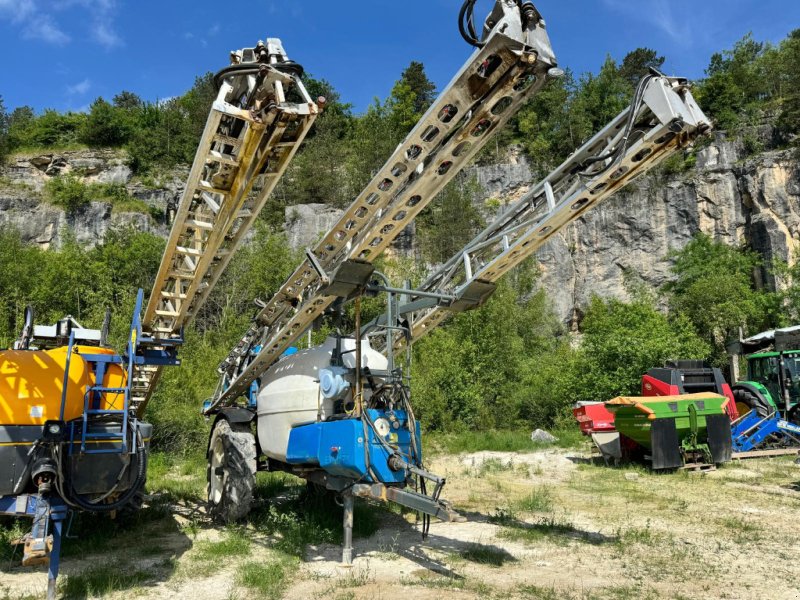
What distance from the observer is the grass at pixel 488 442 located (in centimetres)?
1784

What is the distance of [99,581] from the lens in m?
5.98

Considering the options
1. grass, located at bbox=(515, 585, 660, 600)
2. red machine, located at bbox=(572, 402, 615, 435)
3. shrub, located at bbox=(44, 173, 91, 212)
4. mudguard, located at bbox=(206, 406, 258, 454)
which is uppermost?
shrub, located at bbox=(44, 173, 91, 212)

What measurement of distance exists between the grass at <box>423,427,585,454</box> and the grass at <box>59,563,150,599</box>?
1178 centimetres

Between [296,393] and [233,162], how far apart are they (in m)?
3.15

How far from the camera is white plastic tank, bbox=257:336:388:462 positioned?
7492mm

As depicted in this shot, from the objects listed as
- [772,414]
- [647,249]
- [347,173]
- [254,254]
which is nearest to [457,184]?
[347,173]

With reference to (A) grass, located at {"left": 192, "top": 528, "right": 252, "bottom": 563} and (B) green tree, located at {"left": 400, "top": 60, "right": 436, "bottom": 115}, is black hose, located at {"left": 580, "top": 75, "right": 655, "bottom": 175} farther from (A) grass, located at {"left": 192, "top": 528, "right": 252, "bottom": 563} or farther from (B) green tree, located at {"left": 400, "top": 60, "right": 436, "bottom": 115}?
(B) green tree, located at {"left": 400, "top": 60, "right": 436, "bottom": 115}

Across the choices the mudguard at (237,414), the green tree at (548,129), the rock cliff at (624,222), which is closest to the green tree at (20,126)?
the rock cliff at (624,222)

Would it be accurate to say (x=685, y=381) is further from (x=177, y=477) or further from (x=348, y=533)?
(x=177, y=477)

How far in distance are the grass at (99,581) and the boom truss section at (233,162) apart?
302 cm

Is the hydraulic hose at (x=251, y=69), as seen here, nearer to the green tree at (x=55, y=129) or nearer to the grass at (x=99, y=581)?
the grass at (x=99, y=581)

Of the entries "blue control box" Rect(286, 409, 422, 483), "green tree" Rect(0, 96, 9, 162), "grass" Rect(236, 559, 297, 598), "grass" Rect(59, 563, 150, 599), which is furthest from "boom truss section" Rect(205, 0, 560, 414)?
"green tree" Rect(0, 96, 9, 162)

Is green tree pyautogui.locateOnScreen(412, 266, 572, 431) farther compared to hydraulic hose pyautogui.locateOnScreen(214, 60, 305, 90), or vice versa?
green tree pyautogui.locateOnScreen(412, 266, 572, 431)

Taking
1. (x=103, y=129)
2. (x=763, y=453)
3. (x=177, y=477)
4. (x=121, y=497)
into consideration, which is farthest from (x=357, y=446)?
(x=103, y=129)
